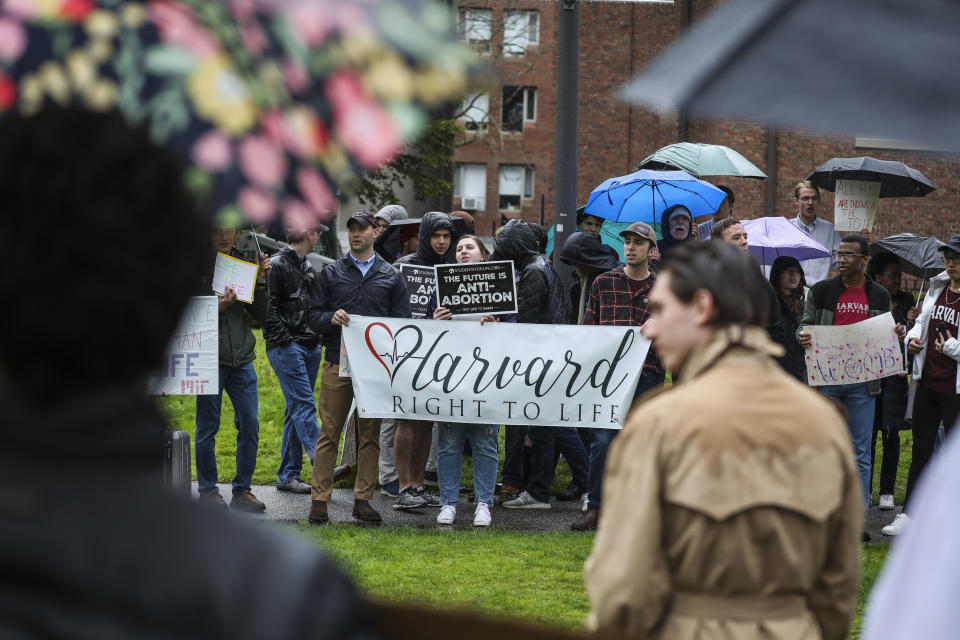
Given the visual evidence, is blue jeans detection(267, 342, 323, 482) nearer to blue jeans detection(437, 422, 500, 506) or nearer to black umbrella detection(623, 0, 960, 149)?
blue jeans detection(437, 422, 500, 506)

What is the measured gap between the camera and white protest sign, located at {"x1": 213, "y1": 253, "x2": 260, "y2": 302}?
9727mm

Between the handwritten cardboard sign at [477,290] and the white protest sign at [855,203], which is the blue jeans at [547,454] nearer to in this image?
the handwritten cardboard sign at [477,290]

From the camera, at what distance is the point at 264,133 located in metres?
2.08

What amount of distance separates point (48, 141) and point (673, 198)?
12.0 m

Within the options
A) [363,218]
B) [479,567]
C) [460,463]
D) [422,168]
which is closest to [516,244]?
[363,218]

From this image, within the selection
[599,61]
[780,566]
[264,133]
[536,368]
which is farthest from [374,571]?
[599,61]

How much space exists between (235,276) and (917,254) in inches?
335

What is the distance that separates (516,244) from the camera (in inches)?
410

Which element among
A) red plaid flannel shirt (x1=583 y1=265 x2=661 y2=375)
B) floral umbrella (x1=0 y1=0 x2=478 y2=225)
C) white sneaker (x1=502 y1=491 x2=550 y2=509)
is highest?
floral umbrella (x1=0 y1=0 x2=478 y2=225)

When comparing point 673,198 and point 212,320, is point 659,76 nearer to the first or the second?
point 212,320

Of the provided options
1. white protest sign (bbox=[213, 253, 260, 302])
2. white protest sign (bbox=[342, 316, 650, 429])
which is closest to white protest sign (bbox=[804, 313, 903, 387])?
white protest sign (bbox=[342, 316, 650, 429])

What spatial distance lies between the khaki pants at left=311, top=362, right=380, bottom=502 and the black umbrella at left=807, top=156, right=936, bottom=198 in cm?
623

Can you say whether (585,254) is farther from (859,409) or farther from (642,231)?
(859,409)

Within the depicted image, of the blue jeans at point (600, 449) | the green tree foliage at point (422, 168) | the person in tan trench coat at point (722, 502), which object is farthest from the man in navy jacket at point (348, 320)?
the green tree foliage at point (422, 168)
